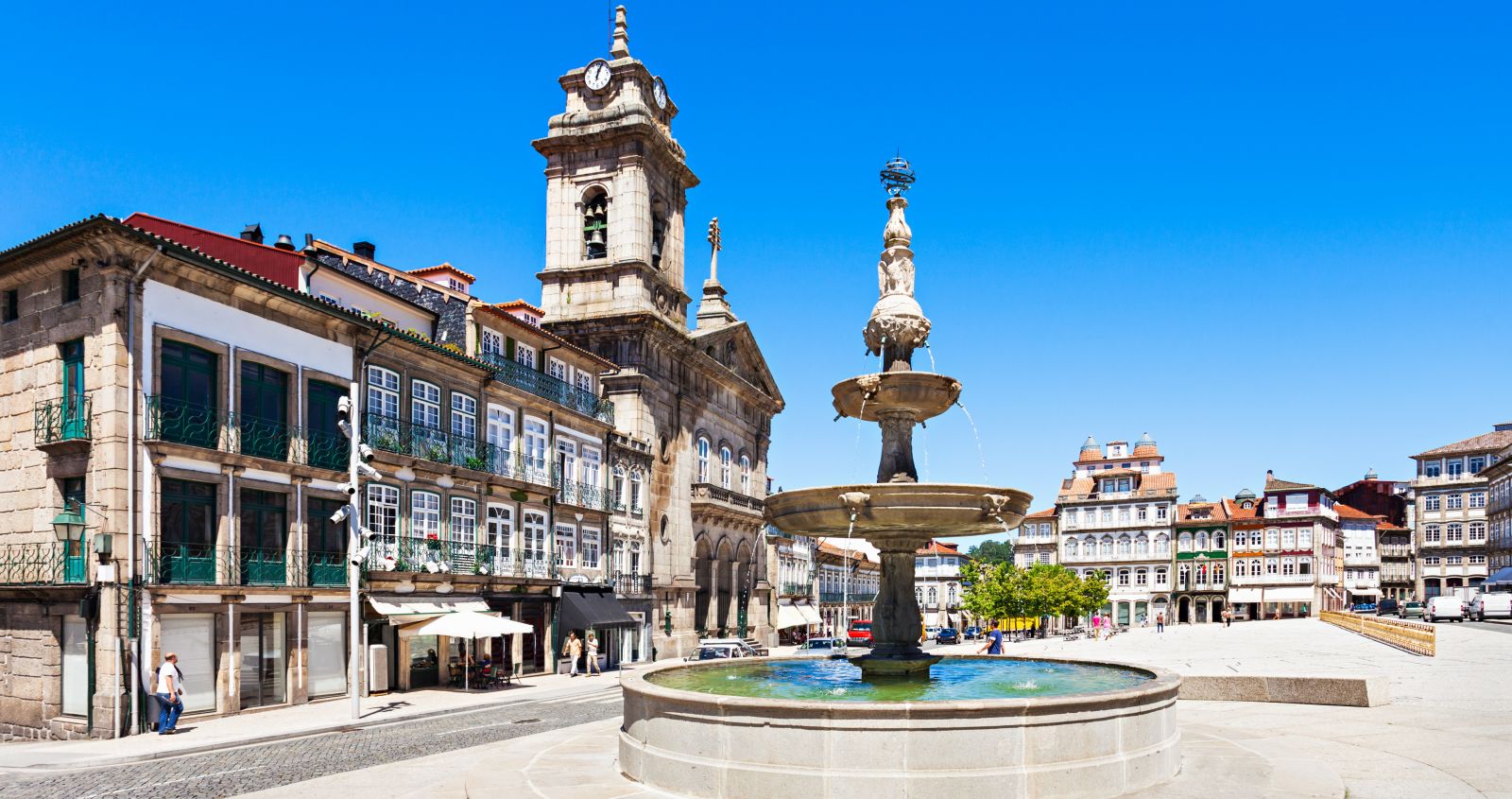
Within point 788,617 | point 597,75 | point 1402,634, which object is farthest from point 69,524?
point 788,617

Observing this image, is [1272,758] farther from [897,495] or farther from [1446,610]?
[1446,610]

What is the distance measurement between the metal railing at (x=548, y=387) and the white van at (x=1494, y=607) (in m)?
51.1

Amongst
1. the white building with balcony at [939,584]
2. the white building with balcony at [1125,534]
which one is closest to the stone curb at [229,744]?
the white building with balcony at [1125,534]

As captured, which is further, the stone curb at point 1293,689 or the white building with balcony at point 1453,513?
the white building with balcony at point 1453,513

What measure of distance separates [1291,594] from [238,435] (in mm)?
97331

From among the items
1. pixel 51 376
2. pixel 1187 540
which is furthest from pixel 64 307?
pixel 1187 540

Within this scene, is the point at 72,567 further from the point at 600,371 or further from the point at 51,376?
the point at 600,371

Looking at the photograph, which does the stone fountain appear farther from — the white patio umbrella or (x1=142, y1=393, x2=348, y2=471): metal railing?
the white patio umbrella

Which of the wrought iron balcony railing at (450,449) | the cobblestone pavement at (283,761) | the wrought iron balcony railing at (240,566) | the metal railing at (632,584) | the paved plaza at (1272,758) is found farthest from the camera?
the metal railing at (632,584)

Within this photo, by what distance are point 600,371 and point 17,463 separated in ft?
73.1

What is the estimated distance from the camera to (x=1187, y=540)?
4085 inches

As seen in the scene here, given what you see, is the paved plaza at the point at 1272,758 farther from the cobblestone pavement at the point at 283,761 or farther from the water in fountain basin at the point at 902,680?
the water in fountain basin at the point at 902,680

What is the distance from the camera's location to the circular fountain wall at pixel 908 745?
987 centimetres

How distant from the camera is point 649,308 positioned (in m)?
47.3
